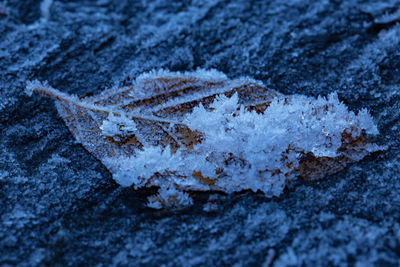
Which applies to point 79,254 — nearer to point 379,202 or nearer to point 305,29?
point 379,202

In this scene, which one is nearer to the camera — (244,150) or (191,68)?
(244,150)

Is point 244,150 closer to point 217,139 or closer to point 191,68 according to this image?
point 217,139

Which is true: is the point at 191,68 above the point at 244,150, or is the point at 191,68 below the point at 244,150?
above

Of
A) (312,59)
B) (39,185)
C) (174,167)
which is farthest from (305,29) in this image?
(39,185)

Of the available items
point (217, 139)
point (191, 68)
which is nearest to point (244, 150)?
point (217, 139)
